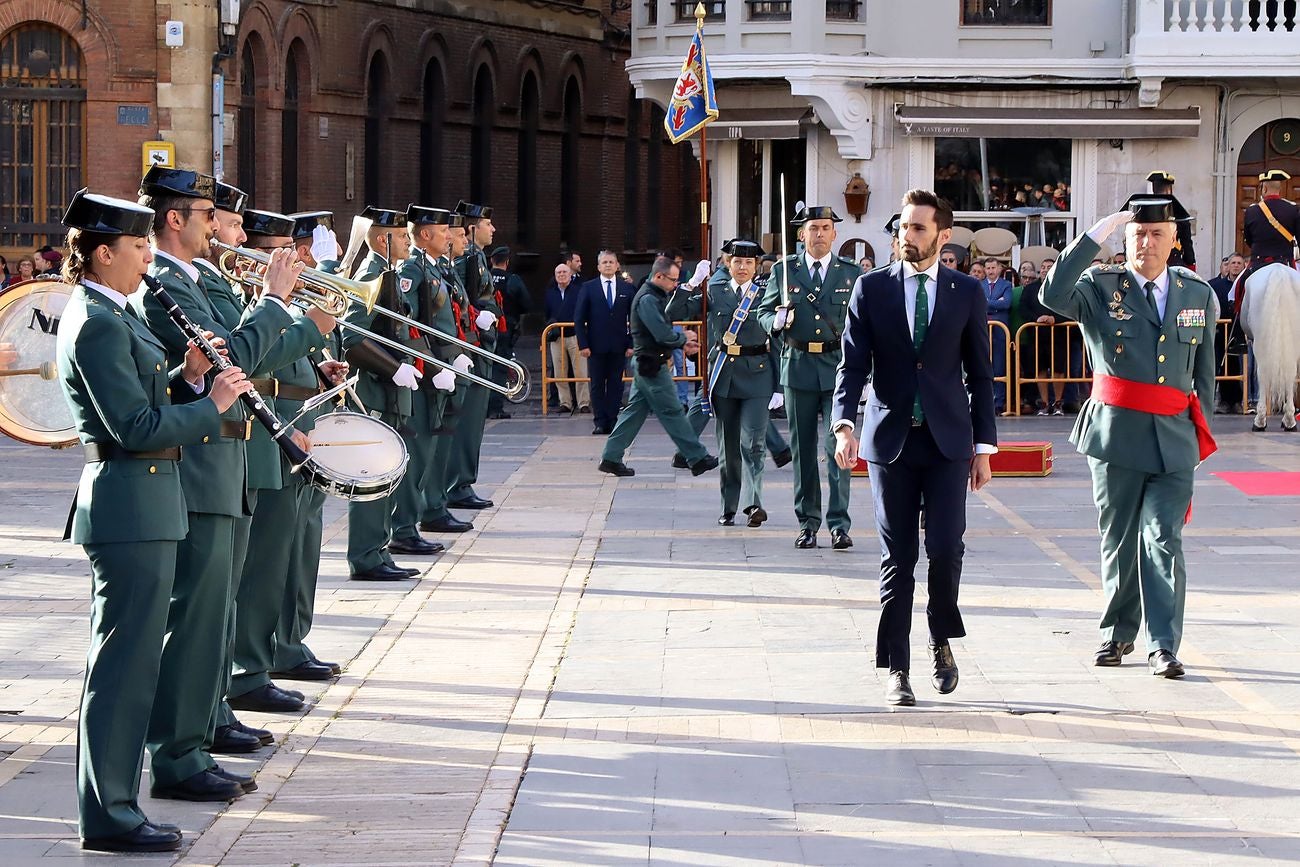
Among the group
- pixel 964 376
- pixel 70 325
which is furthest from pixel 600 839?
pixel 964 376

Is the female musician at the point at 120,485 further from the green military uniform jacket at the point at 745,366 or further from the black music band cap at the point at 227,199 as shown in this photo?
the green military uniform jacket at the point at 745,366

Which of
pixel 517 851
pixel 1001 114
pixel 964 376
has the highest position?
pixel 1001 114

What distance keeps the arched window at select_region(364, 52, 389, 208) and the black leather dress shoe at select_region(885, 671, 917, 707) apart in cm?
2752

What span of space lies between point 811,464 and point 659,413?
398 centimetres

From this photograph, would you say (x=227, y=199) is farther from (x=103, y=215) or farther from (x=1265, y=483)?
(x=1265, y=483)

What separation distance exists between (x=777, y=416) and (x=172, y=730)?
14.6 m

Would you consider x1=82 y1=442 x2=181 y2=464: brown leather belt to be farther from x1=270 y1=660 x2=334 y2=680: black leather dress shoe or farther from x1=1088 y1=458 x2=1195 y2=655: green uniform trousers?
x1=1088 y1=458 x2=1195 y2=655: green uniform trousers

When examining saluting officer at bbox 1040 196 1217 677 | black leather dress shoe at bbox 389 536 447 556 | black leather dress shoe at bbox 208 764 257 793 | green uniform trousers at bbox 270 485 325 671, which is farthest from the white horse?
black leather dress shoe at bbox 208 764 257 793

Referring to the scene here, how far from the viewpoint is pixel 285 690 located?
8.70 m

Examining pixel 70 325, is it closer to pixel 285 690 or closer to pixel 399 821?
pixel 399 821

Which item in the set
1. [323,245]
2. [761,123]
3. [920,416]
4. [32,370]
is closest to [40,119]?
[761,123]

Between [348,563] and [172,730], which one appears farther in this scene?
[348,563]

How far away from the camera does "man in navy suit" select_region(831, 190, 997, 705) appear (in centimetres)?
845

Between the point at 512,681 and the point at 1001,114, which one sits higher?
the point at 1001,114
